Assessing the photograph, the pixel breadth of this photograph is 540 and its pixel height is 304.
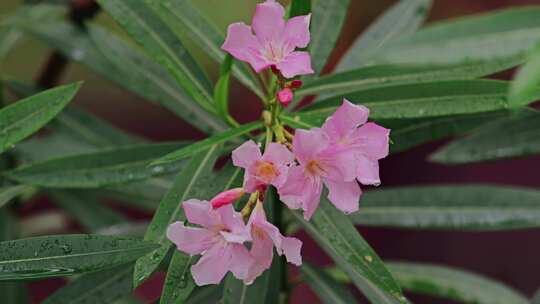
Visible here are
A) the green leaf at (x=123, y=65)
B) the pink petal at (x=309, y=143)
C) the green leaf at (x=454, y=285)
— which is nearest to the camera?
the pink petal at (x=309, y=143)

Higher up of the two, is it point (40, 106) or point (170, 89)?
point (170, 89)

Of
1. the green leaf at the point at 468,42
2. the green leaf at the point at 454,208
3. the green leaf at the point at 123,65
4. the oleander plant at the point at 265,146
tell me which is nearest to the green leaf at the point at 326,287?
the oleander plant at the point at 265,146

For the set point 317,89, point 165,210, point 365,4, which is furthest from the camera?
point 365,4

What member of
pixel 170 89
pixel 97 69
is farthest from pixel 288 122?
pixel 97 69

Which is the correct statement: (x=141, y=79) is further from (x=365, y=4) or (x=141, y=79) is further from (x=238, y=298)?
(x=365, y=4)

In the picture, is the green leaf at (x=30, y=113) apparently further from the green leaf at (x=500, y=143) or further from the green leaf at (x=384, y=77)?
the green leaf at (x=500, y=143)

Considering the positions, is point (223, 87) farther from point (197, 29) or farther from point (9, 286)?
point (9, 286)
